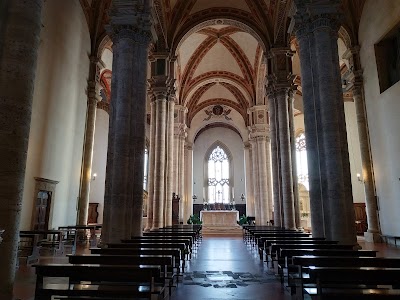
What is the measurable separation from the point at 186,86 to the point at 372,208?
15.7m

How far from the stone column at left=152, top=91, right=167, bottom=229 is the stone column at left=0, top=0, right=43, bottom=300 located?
37.4ft

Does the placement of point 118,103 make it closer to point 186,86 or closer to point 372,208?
point 372,208

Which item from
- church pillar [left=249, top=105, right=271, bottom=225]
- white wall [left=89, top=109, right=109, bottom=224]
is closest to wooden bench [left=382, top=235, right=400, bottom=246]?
church pillar [left=249, top=105, right=271, bottom=225]

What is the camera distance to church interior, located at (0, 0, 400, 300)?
5.11m

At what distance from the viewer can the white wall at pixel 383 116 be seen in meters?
12.6

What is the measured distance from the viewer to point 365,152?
14.9 meters

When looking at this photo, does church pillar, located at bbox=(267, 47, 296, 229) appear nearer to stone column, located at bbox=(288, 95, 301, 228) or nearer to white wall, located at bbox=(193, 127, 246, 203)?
stone column, located at bbox=(288, 95, 301, 228)

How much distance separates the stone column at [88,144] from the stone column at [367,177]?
43.1ft

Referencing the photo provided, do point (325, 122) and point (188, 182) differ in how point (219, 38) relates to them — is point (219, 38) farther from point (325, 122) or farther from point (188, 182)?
point (325, 122)

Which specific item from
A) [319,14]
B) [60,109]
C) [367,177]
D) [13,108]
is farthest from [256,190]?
[13,108]

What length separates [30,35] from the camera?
4734 mm

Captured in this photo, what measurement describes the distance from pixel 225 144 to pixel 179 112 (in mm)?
13434

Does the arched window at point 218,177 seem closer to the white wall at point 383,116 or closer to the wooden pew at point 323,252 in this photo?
the white wall at point 383,116

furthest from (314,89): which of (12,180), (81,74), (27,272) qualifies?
(81,74)
